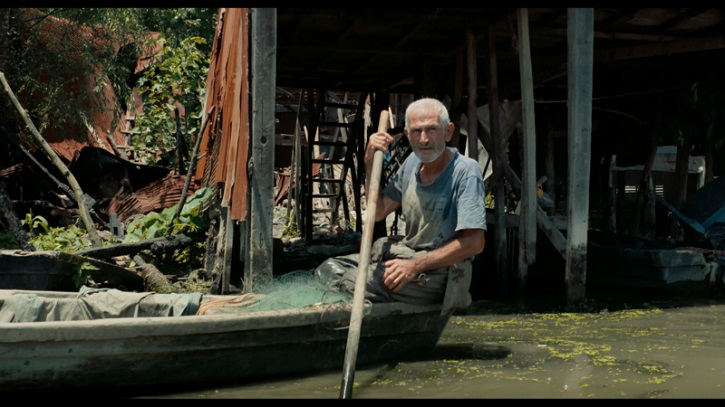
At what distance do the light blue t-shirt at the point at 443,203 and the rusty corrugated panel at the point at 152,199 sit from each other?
6406mm

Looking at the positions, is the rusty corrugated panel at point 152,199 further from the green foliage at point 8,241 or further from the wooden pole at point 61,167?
the green foliage at point 8,241

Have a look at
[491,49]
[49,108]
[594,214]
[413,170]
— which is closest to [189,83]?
[49,108]

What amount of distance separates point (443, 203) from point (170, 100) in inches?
390

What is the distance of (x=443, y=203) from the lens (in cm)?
461

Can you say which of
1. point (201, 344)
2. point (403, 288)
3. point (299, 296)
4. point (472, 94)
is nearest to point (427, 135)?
point (403, 288)

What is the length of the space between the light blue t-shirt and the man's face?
0.47ft

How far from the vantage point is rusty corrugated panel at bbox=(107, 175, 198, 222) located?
10.6 metres

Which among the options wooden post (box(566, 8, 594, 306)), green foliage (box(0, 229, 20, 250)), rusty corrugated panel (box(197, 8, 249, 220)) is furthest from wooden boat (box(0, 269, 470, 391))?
green foliage (box(0, 229, 20, 250))

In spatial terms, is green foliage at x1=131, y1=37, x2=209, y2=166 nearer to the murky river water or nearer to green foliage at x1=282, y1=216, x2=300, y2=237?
green foliage at x1=282, y1=216, x2=300, y2=237

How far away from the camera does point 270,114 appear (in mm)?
6012

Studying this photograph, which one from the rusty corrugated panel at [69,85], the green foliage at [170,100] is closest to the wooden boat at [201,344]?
the rusty corrugated panel at [69,85]

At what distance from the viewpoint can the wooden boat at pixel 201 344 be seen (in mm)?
3814

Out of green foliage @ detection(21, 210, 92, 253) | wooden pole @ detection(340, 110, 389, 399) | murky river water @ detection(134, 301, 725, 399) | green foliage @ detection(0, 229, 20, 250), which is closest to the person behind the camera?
wooden pole @ detection(340, 110, 389, 399)

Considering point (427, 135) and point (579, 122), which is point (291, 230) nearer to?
point (579, 122)
